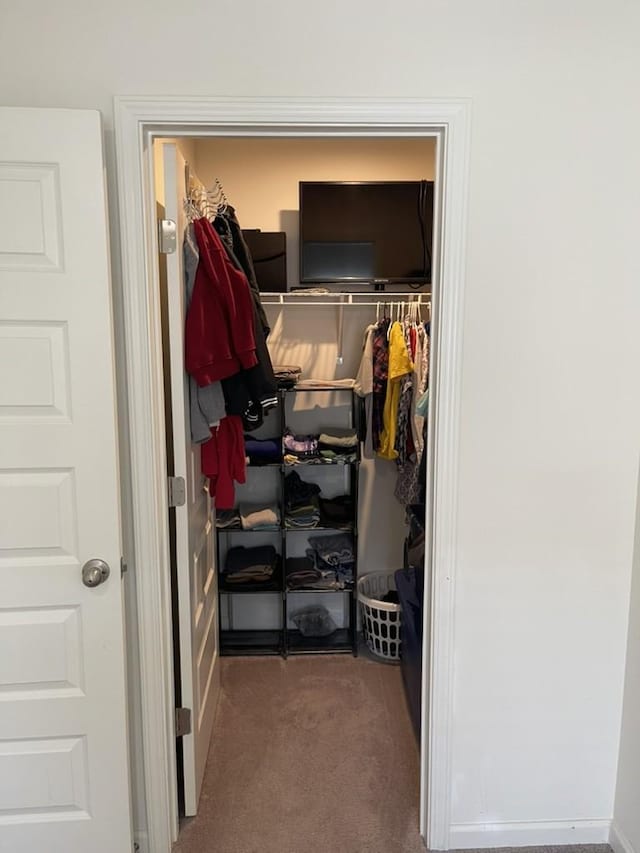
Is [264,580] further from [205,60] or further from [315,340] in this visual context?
[205,60]

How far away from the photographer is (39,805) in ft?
5.39

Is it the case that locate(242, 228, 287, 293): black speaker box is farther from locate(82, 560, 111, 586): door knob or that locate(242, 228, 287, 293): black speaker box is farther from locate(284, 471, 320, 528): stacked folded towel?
locate(82, 560, 111, 586): door knob

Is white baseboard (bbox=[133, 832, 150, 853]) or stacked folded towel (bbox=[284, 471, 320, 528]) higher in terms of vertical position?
stacked folded towel (bbox=[284, 471, 320, 528])

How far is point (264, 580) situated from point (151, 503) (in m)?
1.50

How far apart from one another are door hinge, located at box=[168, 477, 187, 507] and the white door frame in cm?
9

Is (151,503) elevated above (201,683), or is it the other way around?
(151,503)

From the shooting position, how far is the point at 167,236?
174 centimetres

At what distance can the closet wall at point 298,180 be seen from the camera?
119 inches

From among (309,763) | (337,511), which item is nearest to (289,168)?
(337,511)

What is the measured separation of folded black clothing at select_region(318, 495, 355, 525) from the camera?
10.0ft

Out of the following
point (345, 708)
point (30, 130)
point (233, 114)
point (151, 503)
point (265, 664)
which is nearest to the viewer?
point (30, 130)

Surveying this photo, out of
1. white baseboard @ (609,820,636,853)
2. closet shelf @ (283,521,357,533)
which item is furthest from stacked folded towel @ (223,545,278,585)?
white baseboard @ (609,820,636,853)

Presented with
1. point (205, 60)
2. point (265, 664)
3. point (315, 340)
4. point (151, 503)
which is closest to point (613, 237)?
point (205, 60)

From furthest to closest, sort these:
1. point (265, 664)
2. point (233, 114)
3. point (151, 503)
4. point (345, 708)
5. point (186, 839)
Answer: point (265, 664), point (345, 708), point (186, 839), point (151, 503), point (233, 114)
